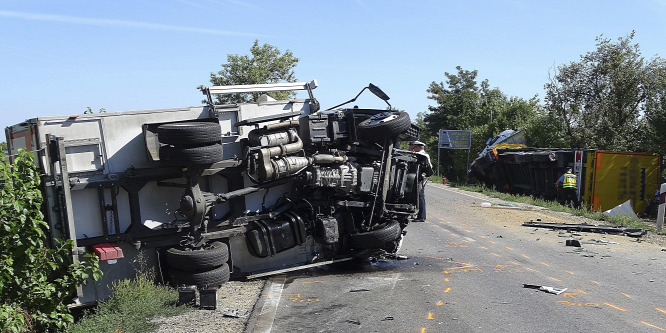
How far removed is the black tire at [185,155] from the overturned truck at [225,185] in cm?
2

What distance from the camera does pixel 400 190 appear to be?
9.01 m

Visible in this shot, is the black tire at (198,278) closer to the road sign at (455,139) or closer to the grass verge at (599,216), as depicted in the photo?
the grass verge at (599,216)

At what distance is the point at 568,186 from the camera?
60.2 ft

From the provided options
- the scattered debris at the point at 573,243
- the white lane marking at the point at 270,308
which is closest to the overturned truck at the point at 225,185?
the white lane marking at the point at 270,308

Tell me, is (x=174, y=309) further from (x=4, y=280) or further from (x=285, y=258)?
(x=285, y=258)

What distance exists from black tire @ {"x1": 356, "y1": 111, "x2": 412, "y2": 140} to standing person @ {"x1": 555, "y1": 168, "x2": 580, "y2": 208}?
11.2 meters

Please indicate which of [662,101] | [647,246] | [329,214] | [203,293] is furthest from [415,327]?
[662,101]

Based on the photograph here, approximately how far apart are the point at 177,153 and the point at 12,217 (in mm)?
1830

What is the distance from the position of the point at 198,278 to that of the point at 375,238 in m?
2.61

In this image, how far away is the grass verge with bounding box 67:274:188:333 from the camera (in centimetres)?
578

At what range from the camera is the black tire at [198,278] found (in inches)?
273

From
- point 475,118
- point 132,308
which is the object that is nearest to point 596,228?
point 132,308

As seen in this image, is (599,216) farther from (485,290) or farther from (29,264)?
(29,264)

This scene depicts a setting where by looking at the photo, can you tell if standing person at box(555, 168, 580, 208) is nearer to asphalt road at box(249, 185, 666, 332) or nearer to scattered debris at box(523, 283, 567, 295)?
asphalt road at box(249, 185, 666, 332)
